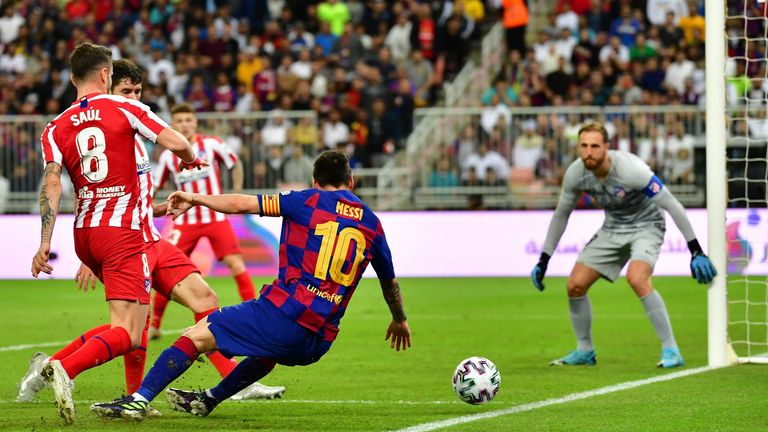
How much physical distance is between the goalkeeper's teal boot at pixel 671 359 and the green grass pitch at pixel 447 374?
0.12m

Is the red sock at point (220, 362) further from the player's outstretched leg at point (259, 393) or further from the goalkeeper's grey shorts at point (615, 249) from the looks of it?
the goalkeeper's grey shorts at point (615, 249)

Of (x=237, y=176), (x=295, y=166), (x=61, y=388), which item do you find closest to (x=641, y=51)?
(x=295, y=166)

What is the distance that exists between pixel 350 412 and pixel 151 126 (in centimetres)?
213

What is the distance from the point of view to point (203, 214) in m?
12.6

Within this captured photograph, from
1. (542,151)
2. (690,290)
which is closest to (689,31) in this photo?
(542,151)

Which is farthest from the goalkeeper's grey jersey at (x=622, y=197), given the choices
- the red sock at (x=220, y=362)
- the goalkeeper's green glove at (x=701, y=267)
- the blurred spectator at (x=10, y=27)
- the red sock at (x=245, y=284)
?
the blurred spectator at (x=10, y=27)

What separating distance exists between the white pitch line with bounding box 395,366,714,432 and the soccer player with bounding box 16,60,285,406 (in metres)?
1.62

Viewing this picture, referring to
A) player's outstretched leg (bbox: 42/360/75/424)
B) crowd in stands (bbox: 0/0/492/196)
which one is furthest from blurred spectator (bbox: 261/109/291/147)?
player's outstretched leg (bbox: 42/360/75/424)

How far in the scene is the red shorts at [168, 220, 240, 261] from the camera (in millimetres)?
12570

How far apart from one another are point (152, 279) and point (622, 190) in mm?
4128

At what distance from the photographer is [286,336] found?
7.32 meters

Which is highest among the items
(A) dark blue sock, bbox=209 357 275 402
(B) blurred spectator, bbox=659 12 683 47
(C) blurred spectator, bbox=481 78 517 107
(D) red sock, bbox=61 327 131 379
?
(B) blurred spectator, bbox=659 12 683 47

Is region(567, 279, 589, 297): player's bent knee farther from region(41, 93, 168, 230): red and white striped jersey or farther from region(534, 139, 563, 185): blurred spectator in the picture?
region(534, 139, 563, 185): blurred spectator

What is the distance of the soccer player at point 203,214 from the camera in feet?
40.9
